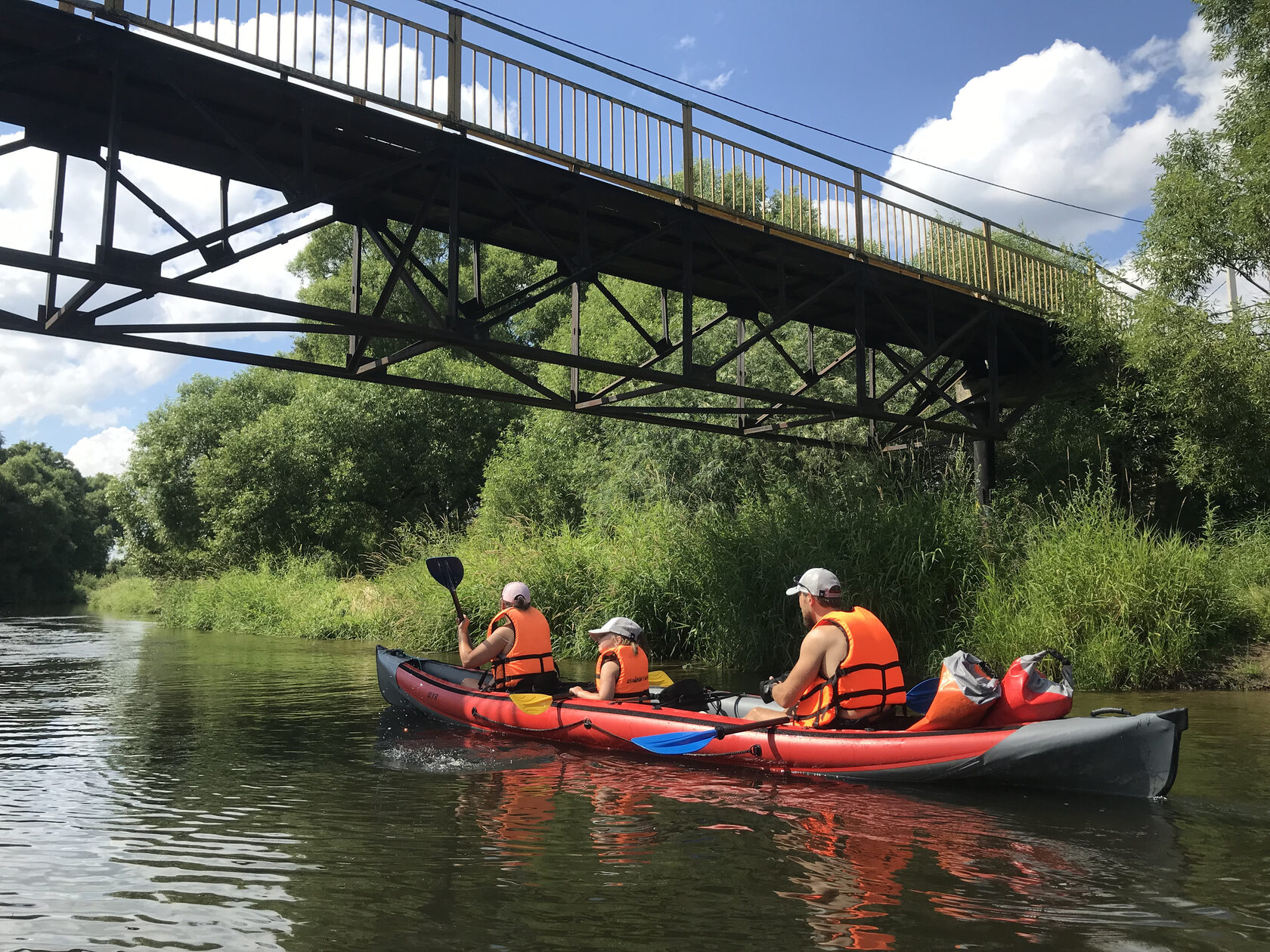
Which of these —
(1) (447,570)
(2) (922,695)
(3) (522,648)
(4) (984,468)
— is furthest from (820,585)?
(4) (984,468)

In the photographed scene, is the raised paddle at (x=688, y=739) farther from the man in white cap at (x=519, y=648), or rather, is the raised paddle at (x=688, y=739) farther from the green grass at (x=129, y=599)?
the green grass at (x=129, y=599)

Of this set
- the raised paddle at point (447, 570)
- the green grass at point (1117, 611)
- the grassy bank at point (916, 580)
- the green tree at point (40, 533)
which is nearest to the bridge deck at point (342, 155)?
the grassy bank at point (916, 580)

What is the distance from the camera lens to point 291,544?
29547mm

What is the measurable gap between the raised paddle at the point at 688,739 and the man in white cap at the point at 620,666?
31.7 inches

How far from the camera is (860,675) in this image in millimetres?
6148

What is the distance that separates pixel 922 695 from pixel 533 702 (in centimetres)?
295

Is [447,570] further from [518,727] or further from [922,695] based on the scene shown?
[922,695]

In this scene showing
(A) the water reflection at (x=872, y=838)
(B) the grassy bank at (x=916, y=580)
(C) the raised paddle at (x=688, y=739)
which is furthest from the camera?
(B) the grassy bank at (x=916, y=580)

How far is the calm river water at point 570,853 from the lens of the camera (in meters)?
3.46

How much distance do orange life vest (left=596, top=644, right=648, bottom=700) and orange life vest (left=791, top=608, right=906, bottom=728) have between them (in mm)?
1662

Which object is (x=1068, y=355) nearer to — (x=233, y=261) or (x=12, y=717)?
(x=233, y=261)

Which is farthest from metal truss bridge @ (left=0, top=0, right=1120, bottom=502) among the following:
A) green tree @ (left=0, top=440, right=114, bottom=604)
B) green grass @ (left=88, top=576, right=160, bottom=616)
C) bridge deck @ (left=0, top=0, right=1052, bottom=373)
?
green tree @ (left=0, top=440, right=114, bottom=604)

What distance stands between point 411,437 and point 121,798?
25741 mm

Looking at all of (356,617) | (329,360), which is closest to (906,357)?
(356,617)
